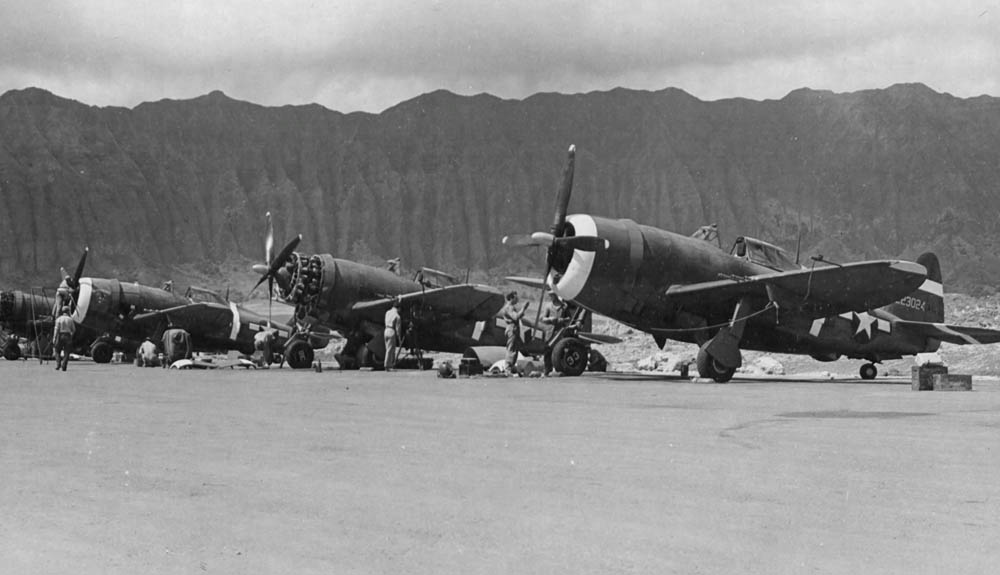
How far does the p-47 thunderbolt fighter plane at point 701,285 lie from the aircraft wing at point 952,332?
143 inches

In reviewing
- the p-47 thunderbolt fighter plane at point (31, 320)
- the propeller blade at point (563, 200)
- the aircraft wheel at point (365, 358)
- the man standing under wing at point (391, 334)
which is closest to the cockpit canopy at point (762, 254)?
the propeller blade at point (563, 200)

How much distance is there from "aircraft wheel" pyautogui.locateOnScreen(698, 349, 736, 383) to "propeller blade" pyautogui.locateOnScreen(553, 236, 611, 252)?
9.04 ft

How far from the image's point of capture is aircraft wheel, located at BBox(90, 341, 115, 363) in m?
37.9

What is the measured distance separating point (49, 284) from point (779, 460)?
94993mm

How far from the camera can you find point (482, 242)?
10538 cm

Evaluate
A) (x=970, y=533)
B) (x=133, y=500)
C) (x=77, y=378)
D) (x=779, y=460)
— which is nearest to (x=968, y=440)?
(x=779, y=460)

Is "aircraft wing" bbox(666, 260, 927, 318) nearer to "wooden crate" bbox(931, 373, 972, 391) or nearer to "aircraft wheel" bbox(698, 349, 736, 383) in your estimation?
"aircraft wheel" bbox(698, 349, 736, 383)

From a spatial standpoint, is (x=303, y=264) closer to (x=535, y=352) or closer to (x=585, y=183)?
(x=535, y=352)

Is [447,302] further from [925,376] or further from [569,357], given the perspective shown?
[925,376]

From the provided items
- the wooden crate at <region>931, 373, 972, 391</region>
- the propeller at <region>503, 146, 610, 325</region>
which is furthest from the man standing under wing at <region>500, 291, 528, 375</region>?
the wooden crate at <region>931, 373, 972, 391</region>

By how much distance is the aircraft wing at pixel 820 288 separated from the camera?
20.3 metres

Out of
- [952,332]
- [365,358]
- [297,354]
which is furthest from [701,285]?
[297,354]

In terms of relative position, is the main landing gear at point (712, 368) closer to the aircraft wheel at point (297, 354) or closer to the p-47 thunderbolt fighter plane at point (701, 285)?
the p-47 thunderbolt fighter plane at point (701, 285)

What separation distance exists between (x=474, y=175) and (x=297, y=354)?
3254 inches
